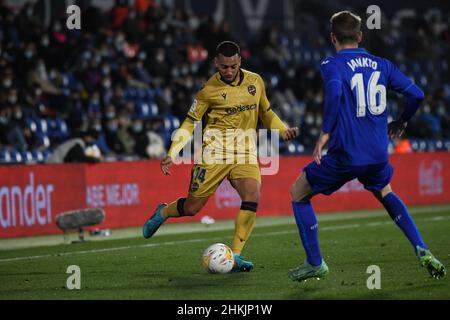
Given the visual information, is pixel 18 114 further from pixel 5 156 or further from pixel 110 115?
pixel 110 115

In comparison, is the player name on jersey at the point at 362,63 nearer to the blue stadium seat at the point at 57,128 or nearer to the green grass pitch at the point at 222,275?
the green grass pitch at the point at 222,275

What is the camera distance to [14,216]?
17.6 meters

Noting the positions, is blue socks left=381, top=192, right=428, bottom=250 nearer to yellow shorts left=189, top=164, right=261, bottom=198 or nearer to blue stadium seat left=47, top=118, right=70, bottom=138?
yellow shorts left=189, top=164, right=261, bottom=198

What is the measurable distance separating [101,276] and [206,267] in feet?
3.66

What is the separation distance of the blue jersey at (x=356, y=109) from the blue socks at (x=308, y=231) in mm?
638

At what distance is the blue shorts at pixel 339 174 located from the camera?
9.54 m

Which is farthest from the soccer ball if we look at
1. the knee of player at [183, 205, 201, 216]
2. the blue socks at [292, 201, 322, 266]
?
the blue socks at [292, 201, 322, 266]

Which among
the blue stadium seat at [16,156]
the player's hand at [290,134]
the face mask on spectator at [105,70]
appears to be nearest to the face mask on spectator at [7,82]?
the blue stadium seat at [16,156]

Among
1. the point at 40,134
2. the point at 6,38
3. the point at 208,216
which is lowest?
the point at 208,216

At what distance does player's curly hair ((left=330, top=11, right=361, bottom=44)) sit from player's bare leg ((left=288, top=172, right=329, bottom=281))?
1.32 metres
